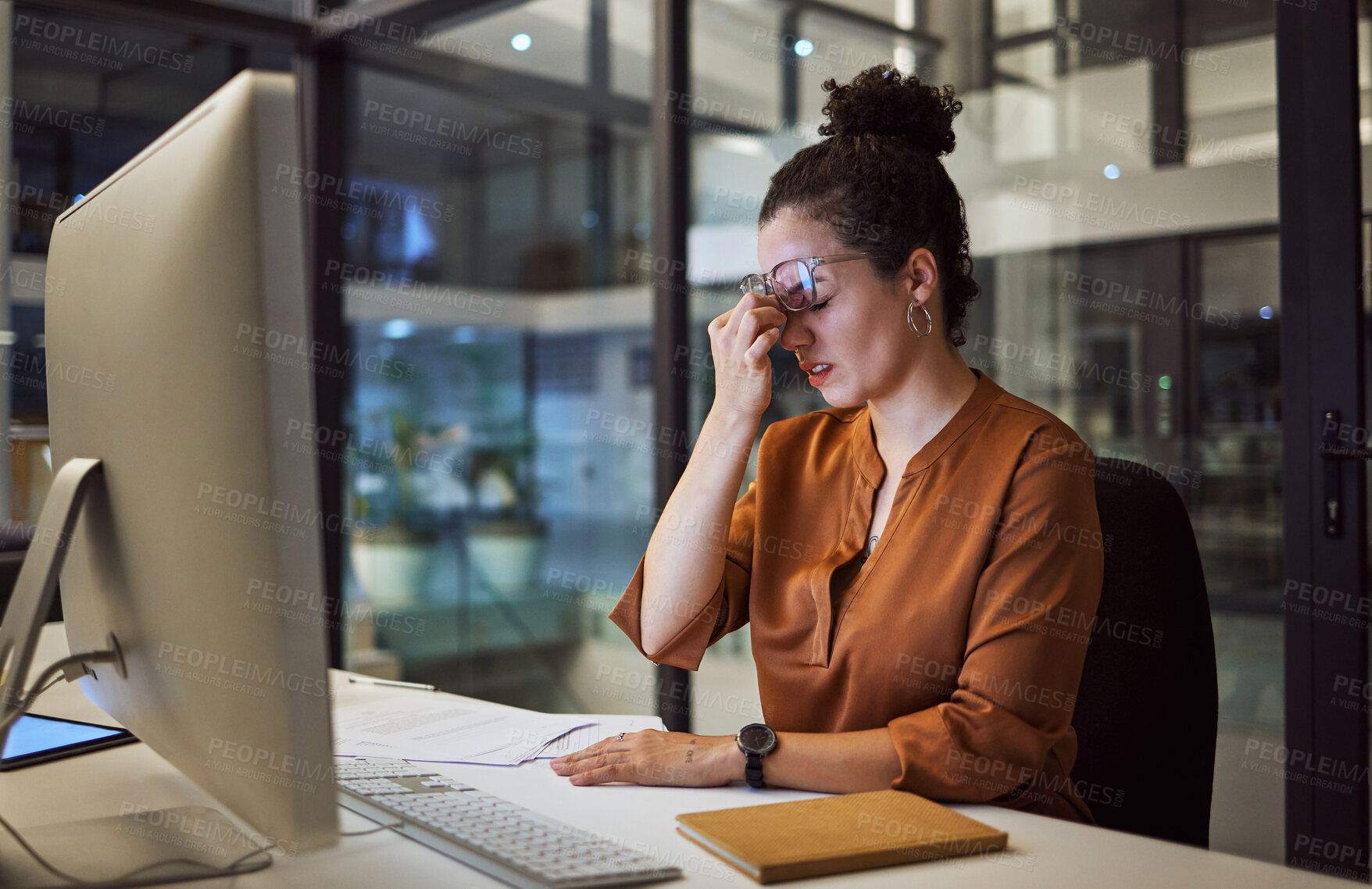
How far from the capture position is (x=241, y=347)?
64 cm

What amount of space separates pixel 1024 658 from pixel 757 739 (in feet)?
1.01

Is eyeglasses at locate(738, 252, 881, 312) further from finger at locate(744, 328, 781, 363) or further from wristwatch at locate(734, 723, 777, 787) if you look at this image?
wristwatch at locate(734, 723, 777, 787)

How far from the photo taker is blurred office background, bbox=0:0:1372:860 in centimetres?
212

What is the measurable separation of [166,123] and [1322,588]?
11.2 ft

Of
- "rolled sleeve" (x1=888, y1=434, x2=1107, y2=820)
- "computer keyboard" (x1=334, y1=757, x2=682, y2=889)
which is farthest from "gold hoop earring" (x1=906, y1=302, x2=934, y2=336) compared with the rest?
"computer keyboard" (x1=334, y1=757, x2=682, y2=889)

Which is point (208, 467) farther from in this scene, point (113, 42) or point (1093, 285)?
point (113, 42)

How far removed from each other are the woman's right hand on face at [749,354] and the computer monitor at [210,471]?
0.83 metres

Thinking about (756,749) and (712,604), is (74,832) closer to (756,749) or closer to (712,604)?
(756,749)

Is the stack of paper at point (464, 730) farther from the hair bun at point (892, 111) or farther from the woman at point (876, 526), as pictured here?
the hair bun at point (892, 111)

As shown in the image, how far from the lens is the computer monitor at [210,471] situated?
62 cm

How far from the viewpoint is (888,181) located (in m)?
1.41

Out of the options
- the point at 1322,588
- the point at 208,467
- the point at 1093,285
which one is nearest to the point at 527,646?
the point at 1093,285

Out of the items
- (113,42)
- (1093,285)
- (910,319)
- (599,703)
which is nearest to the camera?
(910,319)

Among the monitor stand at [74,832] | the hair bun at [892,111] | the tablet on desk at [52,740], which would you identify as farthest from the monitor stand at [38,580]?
the hair bun at [892,111]
